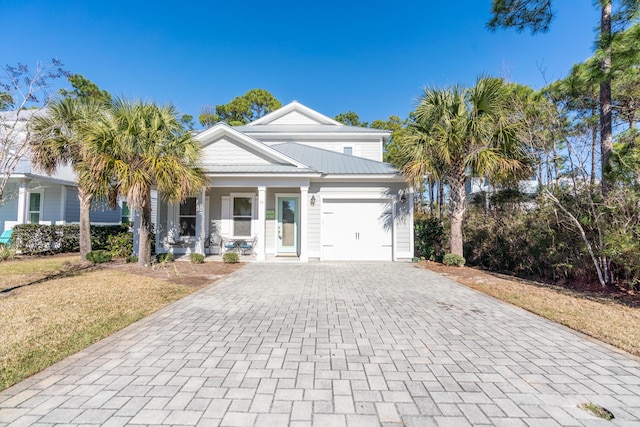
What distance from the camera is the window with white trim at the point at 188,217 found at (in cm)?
1202

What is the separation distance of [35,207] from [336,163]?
A: 1565 cm

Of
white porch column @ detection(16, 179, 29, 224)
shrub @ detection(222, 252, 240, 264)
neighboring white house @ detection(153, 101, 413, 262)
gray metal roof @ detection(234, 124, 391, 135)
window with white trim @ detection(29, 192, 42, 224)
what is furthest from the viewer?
gray metal roof @ detection(234, 124, 391, 135)

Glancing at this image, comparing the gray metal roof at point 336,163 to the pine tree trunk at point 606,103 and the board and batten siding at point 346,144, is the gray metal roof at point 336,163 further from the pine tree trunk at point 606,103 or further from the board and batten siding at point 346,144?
the pine tree trunk at point 606,103

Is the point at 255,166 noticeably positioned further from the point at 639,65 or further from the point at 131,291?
the point at 639,65

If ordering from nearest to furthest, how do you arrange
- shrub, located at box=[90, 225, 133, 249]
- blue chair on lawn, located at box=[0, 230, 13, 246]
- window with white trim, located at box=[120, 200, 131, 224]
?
blue chair on lawn, located at box=[0, 230, 13, 246]
shrub, located at box=[90, 225, 133, 249]
window with white trim, located at box=[120, 200, 131, 224]

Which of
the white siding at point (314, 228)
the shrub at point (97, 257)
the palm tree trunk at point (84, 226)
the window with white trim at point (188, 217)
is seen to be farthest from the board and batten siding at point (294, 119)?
the shrub at point (97, 257)

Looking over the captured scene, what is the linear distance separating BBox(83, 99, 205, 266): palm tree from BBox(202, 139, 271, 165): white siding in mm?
2576

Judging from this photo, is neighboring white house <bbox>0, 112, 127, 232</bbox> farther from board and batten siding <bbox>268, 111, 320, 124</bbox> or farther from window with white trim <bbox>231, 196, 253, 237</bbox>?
board and batten siding <bbox>268, 111, 320, 124</bbox>

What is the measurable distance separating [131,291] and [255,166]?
652 centimetres

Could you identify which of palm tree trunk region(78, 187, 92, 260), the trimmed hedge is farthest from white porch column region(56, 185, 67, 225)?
palm tree trunk region(78, 187, 92, 260)

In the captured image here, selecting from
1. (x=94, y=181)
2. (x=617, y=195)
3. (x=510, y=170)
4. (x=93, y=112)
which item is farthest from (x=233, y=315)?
(x=93, y=112)

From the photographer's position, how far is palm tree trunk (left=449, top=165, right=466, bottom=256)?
394 inches

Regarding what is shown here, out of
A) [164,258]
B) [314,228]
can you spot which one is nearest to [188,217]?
[164,258]

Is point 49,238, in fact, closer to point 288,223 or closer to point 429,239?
point 288,223
